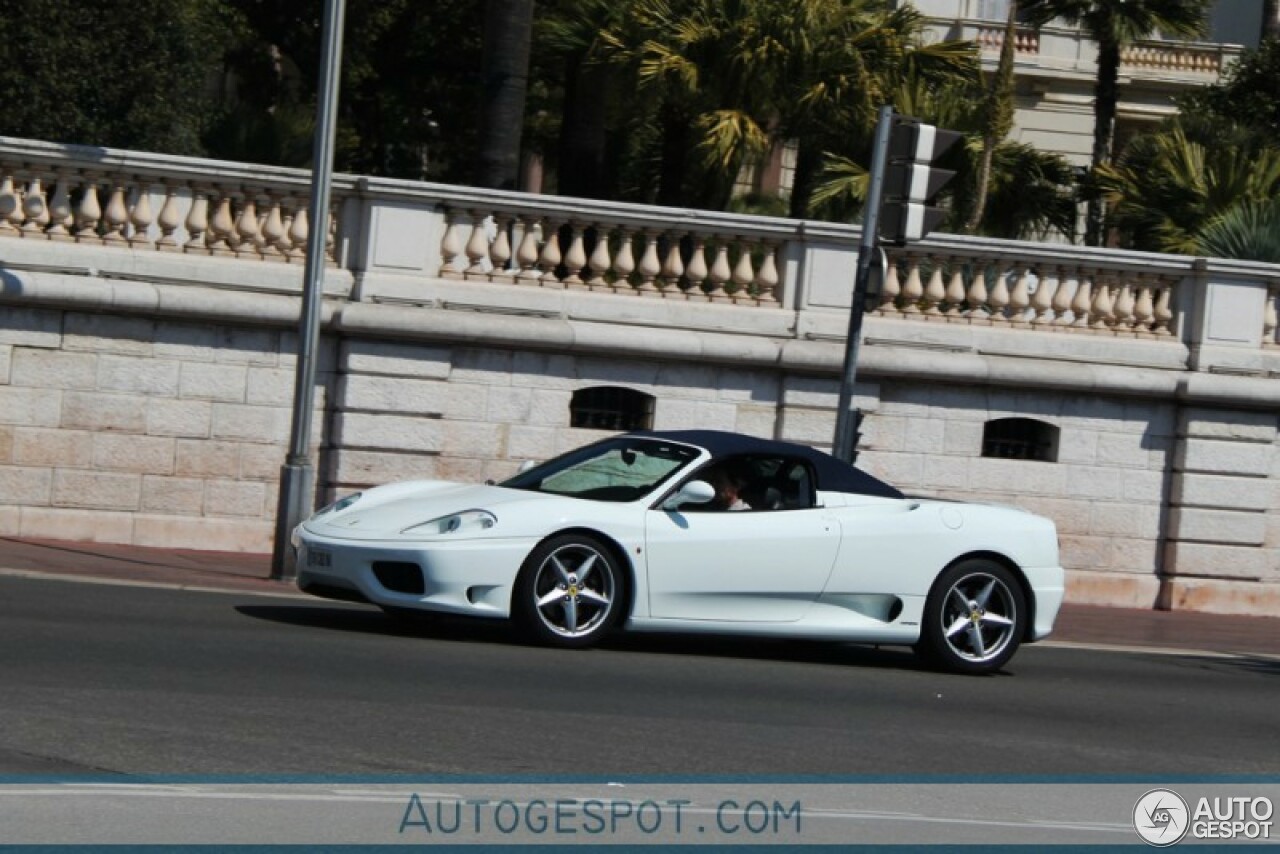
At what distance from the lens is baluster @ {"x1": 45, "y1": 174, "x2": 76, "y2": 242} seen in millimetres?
17500

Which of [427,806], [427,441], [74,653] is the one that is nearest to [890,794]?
[427,806]

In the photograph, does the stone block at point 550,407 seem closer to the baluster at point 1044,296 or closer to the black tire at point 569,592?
the baluster at point 1044,296

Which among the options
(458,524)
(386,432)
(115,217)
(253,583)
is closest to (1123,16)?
(386,432)

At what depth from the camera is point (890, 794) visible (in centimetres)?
824

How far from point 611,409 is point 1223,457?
Result: 6018 millimetres

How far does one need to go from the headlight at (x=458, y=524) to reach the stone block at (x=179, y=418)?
665 centimetres

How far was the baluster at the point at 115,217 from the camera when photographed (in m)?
17.6

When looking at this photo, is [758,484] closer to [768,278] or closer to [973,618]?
[973,618]

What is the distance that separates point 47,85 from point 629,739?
15984 millimetres

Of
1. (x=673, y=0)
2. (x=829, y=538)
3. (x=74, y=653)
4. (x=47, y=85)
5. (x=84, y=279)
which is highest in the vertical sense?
(x=673, y=0)

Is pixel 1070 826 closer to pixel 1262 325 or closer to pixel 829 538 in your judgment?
pixel 829 538

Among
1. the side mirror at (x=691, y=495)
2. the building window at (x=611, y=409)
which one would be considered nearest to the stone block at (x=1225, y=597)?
the building window at (x=611, y=409)

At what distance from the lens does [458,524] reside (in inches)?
460

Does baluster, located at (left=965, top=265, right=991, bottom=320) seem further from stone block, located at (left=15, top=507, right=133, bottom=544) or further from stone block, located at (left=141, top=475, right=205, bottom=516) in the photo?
stone block, located at (left=15, top=507, right=133, bottom=544)
